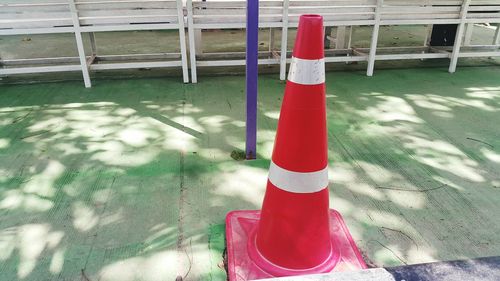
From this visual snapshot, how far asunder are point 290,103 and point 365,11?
354cm

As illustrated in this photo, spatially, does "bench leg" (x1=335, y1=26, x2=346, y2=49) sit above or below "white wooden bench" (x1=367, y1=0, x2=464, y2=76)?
below

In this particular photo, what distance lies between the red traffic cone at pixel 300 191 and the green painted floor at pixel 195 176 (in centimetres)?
24

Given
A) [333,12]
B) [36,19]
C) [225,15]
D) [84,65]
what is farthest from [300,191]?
[36,19]

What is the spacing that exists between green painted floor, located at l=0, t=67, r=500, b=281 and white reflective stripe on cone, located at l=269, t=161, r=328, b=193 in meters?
0.55

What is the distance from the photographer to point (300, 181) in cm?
170

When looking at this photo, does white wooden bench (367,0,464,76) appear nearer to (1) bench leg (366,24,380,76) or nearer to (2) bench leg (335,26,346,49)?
(1) bench leg (366,24,380,76)

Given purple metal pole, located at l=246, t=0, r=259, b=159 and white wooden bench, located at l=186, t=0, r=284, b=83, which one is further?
white wooden bench, located at l=186, t=0, r=284, b=83

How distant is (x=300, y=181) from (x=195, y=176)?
1.14 metres

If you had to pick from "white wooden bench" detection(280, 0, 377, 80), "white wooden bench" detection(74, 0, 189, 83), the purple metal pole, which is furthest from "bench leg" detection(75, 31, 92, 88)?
the purple metal pole

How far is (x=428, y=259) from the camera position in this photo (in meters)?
1.95

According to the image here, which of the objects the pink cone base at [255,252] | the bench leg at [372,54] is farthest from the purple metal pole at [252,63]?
the bench leg at [372,54]

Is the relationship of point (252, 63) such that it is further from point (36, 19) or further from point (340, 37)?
point (340, 37)

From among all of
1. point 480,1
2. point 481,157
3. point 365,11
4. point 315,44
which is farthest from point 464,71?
point 315,44

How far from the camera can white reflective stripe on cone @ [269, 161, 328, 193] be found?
170 cm
